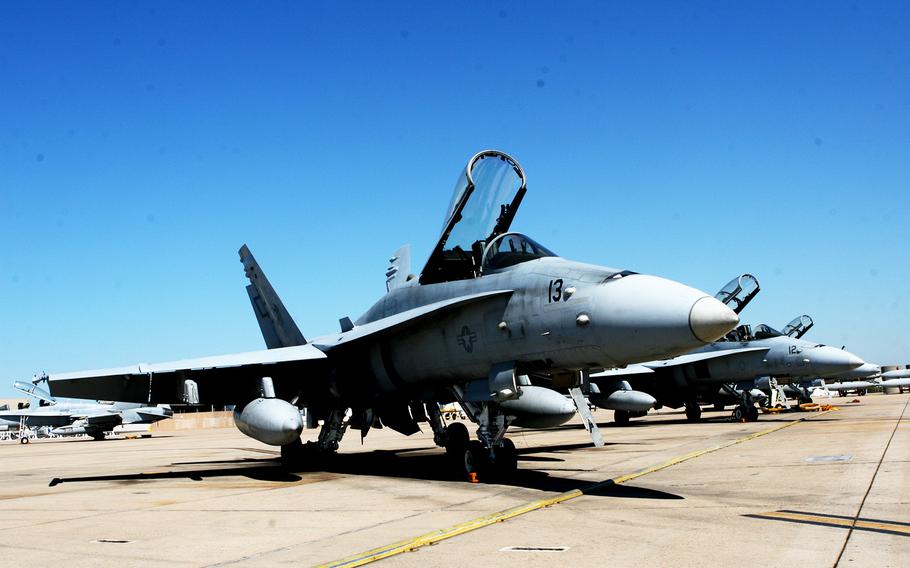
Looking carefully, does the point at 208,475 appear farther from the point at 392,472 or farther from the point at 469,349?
the point at 469,349

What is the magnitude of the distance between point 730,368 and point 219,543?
71.6 ft

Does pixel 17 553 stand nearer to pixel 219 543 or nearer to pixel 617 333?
pixel 219 543

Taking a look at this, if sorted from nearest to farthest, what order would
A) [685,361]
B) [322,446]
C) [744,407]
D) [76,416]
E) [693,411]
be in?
1. [322,446]
2. [744,407]
3. [685,361]
4. [693,411]
5. [76,416]

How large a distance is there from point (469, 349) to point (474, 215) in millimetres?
2083

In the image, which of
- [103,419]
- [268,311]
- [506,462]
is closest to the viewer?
[506,462]

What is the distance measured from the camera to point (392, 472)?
1240cm

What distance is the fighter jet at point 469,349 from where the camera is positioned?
26.7ft

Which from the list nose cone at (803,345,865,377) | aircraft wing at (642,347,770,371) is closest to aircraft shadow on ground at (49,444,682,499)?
aircraft wing at (642,347,770,371)

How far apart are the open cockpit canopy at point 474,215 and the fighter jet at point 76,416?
1128 inches

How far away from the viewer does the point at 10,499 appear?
1054cm

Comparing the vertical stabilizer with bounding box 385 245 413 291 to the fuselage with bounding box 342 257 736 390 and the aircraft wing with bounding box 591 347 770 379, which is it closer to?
the fuselage with bounding box 342 257 736 390

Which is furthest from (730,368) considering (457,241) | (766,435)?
(457,241)

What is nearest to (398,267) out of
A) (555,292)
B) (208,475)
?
(208,475)

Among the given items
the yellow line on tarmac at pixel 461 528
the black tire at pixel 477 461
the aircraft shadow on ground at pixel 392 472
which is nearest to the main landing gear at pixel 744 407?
the aircraft shadow on ground at pixel 392 472
